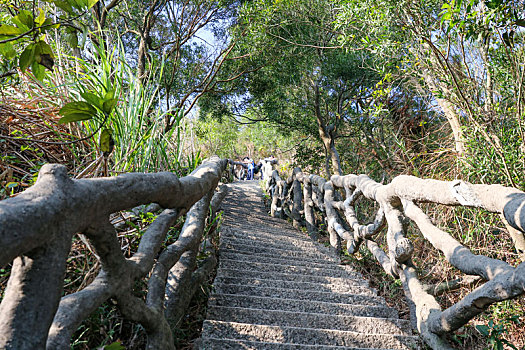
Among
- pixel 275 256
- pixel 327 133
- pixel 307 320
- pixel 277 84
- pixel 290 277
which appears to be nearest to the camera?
pixel 307 320

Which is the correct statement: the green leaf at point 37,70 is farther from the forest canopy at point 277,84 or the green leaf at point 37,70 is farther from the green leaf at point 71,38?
the green leaf at point 71,38

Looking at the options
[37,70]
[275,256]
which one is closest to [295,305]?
[275,256]

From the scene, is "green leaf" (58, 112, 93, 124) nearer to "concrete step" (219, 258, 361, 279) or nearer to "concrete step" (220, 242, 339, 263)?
"concrete step" (219, 258, 361, 279)

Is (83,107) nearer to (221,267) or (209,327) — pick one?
(209,327)

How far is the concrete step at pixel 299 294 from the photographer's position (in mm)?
2417

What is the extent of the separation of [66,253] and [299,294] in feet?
6.74

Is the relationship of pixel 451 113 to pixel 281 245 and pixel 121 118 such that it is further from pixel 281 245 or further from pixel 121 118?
pixel 121 118

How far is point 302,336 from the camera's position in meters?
1.94

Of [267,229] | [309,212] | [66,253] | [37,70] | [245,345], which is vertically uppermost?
[37,70]

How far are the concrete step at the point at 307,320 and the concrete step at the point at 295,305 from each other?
0.37ft

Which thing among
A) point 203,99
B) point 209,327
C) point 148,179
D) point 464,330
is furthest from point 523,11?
point 203,99

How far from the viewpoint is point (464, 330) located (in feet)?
7.43

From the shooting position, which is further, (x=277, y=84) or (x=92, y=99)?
(x=277, y=84)

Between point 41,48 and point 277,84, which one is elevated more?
point 277,84
